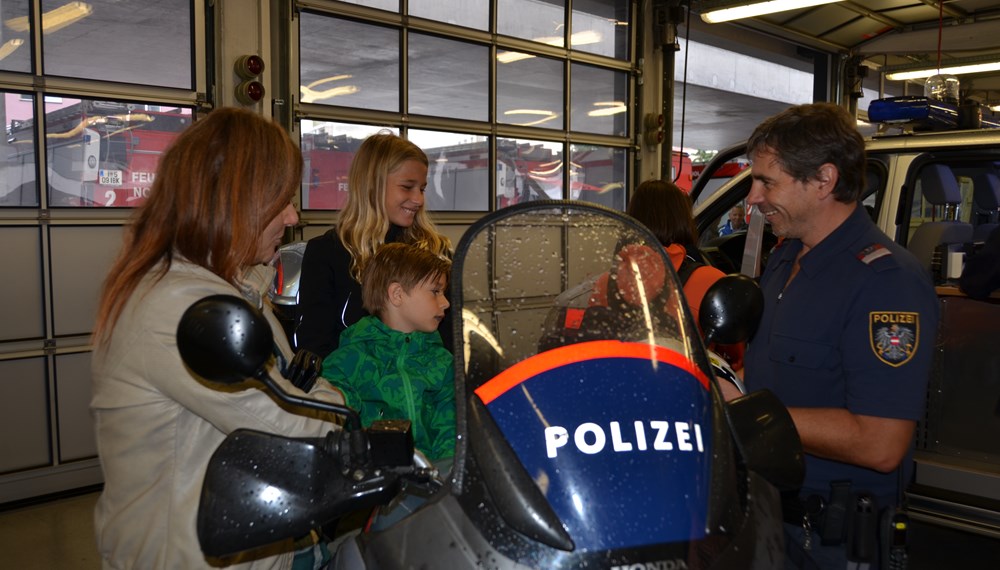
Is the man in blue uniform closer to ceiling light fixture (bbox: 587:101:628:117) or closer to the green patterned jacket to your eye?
the green patterned jacket

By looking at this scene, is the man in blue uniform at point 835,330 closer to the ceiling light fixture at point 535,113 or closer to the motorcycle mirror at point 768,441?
the motorcycle mirror at point 768,441

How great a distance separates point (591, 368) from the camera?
119cm

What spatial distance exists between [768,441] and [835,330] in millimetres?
770

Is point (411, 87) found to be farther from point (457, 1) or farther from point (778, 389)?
point (778, 389)


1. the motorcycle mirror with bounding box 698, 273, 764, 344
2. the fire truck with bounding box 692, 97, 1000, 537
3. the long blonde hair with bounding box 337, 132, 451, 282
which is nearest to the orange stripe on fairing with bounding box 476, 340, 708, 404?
the motorcycle mirror with bounding box 698, 273, 764, 344

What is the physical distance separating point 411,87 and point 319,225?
134cm

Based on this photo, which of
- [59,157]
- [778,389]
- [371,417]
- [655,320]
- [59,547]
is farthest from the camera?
[59,157]

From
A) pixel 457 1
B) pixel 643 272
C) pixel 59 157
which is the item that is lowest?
pixel 643 272

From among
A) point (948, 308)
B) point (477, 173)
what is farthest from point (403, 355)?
point (477, 173)

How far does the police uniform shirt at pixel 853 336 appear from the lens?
1883mm

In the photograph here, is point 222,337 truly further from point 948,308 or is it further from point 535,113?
point 535,113

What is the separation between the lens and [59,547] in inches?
167

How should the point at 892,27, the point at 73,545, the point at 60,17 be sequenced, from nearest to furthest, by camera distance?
1. the point at 73,545
2. the point at 60,17
3. the point at 892,27

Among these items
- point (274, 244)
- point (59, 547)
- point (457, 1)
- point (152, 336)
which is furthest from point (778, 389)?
point (457, 1)
